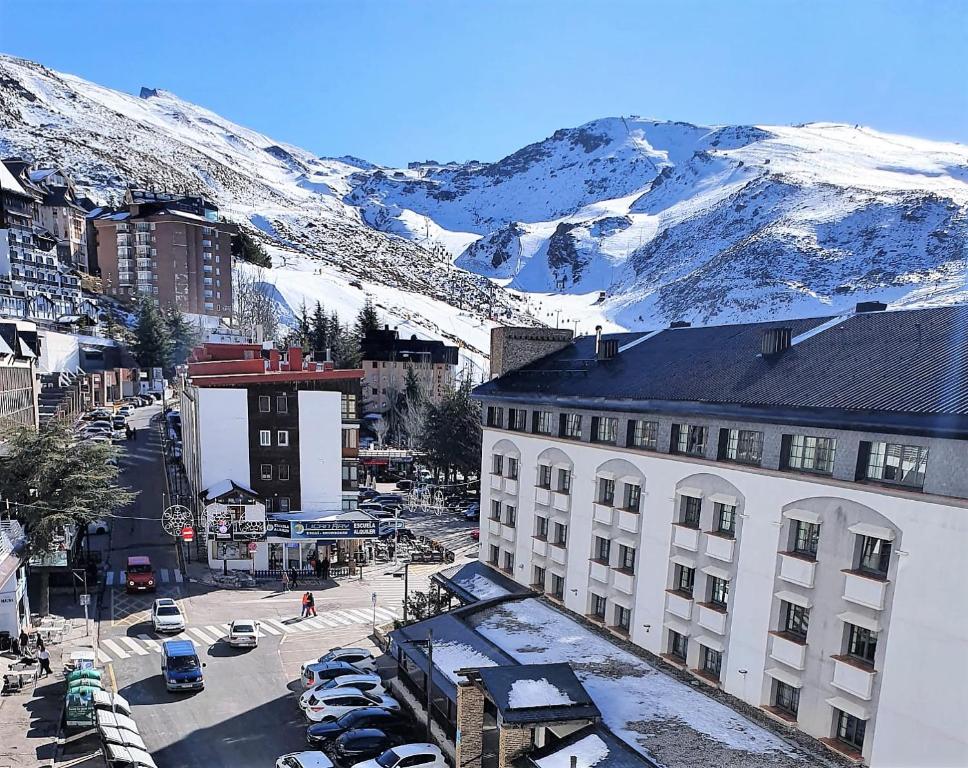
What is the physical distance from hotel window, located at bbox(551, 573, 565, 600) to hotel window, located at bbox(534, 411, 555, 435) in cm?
703

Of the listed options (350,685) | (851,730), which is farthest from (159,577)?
(851,730)

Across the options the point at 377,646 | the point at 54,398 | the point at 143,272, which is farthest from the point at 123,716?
the point at 143,272

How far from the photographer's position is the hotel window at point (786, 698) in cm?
2011

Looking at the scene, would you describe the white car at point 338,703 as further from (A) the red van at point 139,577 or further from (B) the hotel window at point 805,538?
(A) the red van at point 139,577

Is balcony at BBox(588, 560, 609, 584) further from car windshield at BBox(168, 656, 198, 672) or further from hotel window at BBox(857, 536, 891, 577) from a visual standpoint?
car windshield at BBox(168, 656, 198, 672)

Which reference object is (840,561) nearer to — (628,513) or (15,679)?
(628,513)

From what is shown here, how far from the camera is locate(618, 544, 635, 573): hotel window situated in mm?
27391

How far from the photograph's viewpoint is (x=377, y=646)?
33562 mm

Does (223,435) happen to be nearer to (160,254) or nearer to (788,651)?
(788,651)

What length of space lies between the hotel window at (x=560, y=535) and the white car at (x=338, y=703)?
34.1ft

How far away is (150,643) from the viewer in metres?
31.9

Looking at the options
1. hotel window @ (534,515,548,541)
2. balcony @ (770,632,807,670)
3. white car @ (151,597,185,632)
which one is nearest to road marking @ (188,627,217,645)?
white car @ (151,597,185,632)

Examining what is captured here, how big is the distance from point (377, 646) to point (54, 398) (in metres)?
63.2

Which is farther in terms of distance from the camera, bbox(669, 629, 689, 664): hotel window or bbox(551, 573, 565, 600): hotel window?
bbox(551, 573, 565, 600): hotel window
